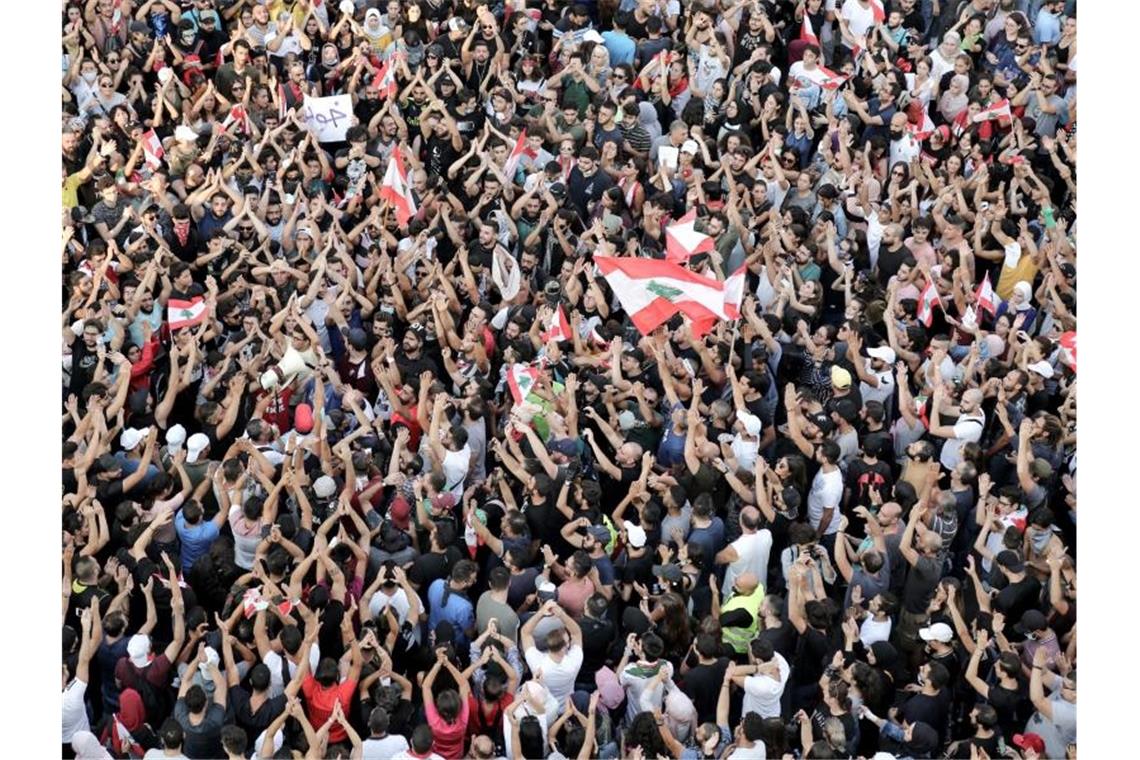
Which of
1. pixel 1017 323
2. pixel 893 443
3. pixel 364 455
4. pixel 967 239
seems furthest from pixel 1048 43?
pixel 364 455

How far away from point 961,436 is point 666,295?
2.75 m

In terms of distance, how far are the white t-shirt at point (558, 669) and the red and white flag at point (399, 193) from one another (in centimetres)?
666

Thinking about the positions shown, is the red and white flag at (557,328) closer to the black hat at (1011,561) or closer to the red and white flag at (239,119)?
the black hat at (1011,561)

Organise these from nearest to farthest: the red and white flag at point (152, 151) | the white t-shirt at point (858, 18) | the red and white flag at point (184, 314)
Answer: the red and white flag at point (184, 314) → the red and white flag at point (152, 151) → the white t-shirt at point (858, 18)

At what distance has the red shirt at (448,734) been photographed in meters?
13.6

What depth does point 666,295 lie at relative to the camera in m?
17.2

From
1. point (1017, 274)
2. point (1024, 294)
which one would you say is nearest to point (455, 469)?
point (1024, 294)

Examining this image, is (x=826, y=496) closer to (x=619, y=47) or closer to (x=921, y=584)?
(x=921, y=584)

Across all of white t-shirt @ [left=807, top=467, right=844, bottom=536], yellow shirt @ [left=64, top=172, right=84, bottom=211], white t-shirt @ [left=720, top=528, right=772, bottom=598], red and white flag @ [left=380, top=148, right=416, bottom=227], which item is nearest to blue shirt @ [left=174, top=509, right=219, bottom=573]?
white t-shirt @ [left=720, top=528, right=772, bottom=598]

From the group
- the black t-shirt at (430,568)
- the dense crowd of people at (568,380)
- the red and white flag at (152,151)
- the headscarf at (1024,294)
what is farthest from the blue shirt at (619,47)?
the black t-shirt at (430,568)

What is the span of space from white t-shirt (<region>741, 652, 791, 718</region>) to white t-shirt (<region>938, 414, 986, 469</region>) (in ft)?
10.6

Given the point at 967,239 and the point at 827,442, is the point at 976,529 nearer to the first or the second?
the point at 827,442

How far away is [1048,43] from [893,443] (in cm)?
701

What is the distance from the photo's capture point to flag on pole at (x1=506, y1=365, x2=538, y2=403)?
1686cm
